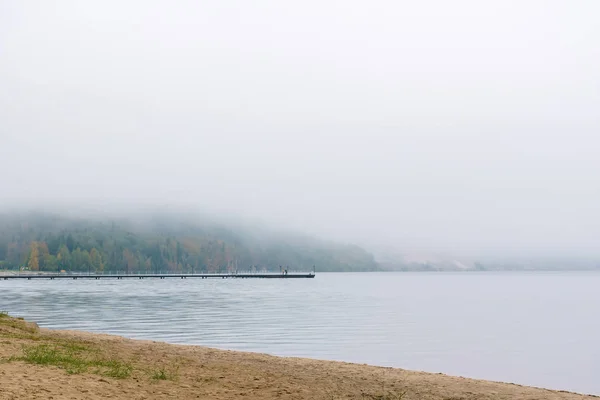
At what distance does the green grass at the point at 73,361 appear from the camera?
21.2 metres

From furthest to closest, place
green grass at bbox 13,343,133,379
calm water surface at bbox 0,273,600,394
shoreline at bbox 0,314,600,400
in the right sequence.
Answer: calm water surface at bbox 0,273,600,394 → green grass at bbox 13,343,133,379 → shoreline at bbox 0,314,600,400

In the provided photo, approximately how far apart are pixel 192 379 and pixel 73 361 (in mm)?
4333

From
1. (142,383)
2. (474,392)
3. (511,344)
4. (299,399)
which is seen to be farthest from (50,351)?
(511,344)

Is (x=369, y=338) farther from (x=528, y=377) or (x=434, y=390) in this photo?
(x=434, y=390)

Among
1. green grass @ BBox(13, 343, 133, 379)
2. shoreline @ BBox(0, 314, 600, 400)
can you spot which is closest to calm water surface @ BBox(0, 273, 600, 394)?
shoreline @ BBox(0, 314, 600, 400)

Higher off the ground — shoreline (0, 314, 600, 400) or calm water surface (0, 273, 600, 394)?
shoreline (0, 314, 600, 400)

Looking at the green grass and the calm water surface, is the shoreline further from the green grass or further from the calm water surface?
the calm water surface

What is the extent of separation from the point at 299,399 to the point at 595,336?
57.7 meters

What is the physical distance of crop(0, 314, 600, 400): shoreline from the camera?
1905 cm

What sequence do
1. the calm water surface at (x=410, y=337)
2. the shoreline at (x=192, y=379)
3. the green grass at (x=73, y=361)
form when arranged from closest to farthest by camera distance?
the shoreline at (x=192, y=379)
the green grass at (x=73, y=361)
the calm water surface at (x=410, y=337)

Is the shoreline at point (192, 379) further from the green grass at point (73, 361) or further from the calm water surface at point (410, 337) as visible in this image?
the calm water surface at point (410, 337)

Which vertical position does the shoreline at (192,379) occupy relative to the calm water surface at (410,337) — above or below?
above

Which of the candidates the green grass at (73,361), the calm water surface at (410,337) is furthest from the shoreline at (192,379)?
the calm water surface at (410,337)

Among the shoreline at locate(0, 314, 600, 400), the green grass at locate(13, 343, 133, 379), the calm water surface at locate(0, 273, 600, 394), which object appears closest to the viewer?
the shoreline at locate(0, 314, 600, 400)
